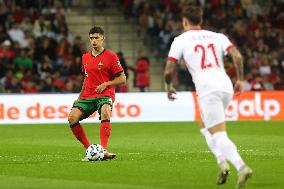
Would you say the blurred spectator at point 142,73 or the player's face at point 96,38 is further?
the blurred spectator at point 142,73

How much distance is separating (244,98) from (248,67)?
443 cm

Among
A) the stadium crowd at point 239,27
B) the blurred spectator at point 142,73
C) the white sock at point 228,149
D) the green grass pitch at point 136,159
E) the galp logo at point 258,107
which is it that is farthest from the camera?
the stadium crowd at point 239,27

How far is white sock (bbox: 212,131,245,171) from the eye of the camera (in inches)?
407

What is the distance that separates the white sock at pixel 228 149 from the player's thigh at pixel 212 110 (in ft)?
0.48

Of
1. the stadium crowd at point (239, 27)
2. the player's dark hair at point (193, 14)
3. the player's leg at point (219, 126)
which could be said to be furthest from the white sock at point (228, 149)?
the stadium crowd at point (239, 27)

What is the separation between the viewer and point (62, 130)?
23.0 m

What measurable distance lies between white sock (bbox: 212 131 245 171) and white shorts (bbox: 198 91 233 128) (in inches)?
6.1

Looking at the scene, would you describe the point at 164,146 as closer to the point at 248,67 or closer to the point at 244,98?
the point at 244,98

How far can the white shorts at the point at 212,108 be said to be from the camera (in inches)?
418

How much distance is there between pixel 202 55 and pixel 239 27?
69.6 ft

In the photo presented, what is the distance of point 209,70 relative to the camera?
10812 millimetres

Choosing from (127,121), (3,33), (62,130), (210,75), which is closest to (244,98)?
(127,121)

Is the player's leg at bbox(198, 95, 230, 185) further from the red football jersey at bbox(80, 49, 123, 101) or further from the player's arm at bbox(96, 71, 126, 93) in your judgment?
the red football jersey at bbox(80, 49, 123, 101)

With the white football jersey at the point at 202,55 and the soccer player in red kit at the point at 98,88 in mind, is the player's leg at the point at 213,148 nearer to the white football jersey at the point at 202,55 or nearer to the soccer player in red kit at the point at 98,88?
the white football jersey at the point at 202,55
